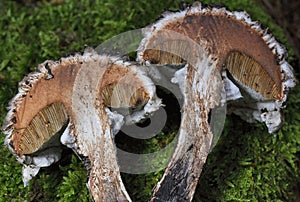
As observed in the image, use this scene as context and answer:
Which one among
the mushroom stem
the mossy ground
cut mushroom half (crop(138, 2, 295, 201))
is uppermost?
cut mushroom half (crop(138, 2, 295, 201))

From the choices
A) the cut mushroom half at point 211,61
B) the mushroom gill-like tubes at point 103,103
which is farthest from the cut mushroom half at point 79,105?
the cut mushroom half at point 211,61

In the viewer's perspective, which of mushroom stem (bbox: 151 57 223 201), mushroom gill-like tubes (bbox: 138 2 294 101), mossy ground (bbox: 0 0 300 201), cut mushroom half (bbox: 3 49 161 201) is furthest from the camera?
mossy ground (bbox: 0 0 300 201)

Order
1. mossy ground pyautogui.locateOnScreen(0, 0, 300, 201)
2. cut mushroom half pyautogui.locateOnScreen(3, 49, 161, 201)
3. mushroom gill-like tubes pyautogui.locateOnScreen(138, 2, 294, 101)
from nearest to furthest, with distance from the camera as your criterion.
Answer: cut mushroom half pyautogui.locateOnScreen(3, 49, 161, 201) < mushroom gill-like tubes pyautogui.locateOnScreen(138, 2, 294, 101) < mossy ground pyautogui.locateOnScreen(0, 0, 300, 201)

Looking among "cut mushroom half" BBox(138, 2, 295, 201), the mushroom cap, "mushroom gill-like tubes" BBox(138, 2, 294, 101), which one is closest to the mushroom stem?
"cut mushroom half" BBox(138, 2, 295, 201)

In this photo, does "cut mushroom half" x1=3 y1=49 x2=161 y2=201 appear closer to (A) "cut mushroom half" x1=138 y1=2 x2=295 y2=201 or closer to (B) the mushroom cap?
(B) the mushroom cap

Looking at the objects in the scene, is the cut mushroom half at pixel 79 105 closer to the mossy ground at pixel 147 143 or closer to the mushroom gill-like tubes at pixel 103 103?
the mushroom gill-like tubes at pixel 103 103
